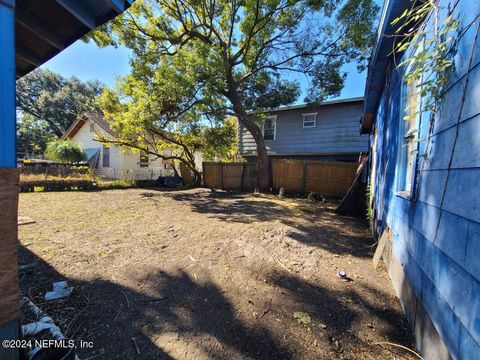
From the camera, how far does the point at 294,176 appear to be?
10.7 metres

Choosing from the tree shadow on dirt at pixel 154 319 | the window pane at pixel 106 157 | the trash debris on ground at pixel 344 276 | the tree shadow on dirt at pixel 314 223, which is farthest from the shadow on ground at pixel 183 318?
the window pane at pixel 106 157

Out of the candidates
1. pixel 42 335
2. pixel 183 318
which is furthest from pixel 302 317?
pixel 42 335

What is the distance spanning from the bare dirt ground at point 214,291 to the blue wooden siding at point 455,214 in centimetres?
73

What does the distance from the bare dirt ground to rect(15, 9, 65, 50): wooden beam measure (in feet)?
8.96

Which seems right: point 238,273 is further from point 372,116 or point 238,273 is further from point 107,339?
point 372,116

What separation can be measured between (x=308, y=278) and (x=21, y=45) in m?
4.39

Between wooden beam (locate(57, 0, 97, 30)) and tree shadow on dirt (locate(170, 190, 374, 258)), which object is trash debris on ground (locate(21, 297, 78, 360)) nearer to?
wooden beam (locate(57, 0, 97, 30))

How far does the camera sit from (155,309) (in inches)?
91.1

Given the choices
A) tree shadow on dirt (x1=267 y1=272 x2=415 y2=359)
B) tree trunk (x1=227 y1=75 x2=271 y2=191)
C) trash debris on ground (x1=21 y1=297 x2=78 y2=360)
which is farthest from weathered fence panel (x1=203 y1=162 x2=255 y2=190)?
trash debris on ground (x1=21 y1=297 x2=78 y2=360)

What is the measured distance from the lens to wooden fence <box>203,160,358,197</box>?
954cm

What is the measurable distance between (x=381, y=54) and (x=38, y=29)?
452 cm

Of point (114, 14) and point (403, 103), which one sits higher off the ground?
→ point (114, 14)

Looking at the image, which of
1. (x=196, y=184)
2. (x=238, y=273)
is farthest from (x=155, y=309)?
(x=196, y=184)

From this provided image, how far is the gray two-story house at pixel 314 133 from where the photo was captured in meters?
11.1
